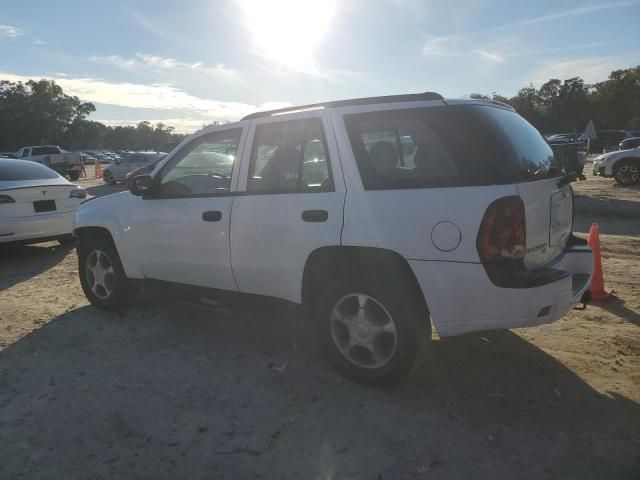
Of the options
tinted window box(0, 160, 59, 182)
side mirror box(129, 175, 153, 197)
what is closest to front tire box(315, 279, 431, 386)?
side mirror box(129, 175, 153, 197)

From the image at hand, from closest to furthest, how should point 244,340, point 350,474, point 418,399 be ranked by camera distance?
point 350,474
point 418,399
point 244,340

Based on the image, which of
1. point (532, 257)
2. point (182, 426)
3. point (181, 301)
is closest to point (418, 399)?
point (532, 257)

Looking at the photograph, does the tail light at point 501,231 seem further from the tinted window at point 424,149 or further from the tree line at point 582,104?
the tree line at point 582,104

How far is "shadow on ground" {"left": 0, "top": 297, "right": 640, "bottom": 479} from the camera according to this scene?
2.63 metres

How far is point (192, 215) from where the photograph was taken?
4.15m

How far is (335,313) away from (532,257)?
1.32m

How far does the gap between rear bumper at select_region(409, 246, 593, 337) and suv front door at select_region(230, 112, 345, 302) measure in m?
0.72

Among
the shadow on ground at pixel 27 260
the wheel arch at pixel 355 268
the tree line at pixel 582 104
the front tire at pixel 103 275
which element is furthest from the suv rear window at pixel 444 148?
the tree line at pixel 582 104

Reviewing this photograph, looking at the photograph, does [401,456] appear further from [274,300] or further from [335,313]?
[274,300]

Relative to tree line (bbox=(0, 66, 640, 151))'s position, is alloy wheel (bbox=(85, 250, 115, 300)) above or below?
below

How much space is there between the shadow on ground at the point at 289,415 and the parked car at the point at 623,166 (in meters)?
14.3

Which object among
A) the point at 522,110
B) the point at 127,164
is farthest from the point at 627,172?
the point at 522,110

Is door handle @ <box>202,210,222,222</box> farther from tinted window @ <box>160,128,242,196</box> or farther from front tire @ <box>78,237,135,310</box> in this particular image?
front tire @ <box>78,237,135,310</box>

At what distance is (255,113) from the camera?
4.05 meters
